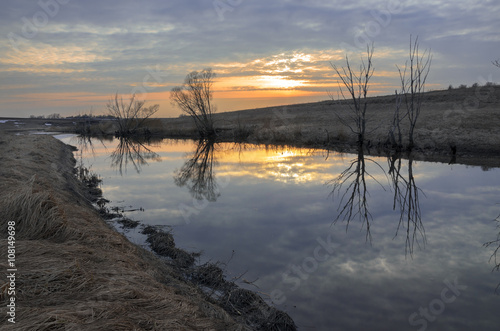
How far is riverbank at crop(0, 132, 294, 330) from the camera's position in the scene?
3.80 metres

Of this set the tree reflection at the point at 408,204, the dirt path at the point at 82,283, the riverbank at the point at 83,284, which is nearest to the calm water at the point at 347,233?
the tree reflection at the point at 408,204

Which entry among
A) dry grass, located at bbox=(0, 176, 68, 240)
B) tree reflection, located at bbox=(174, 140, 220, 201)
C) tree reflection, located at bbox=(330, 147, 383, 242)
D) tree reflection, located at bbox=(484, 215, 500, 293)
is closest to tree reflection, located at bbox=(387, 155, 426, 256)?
tree reflection, located at bbox=(330, 147, 383, 242)

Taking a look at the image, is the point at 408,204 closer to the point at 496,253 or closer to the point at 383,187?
the point at 383,187

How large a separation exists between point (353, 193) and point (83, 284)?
11935 millimetres

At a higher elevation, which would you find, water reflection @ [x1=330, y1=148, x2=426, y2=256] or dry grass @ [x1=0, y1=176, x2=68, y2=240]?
dry grass @ [x1=0, y1=176, x2=68, y2=240]

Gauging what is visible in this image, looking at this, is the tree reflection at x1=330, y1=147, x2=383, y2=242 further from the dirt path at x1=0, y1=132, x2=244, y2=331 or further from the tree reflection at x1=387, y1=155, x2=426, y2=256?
the dirt path at x1=0, y1=132, x2=244, y2=331

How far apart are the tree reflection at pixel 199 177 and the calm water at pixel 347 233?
98mm

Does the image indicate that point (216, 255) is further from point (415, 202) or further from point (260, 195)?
point (415, 202)

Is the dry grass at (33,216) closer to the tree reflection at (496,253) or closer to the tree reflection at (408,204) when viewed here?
the tree reflection at (408,204)

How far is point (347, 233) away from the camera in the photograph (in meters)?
10.1

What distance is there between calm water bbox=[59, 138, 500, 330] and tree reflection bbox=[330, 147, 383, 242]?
45 millimetres

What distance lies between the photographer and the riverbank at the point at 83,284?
380 cm

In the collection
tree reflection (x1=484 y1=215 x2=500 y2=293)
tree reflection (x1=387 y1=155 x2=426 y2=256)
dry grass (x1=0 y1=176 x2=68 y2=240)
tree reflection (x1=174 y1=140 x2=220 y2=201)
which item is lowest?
tree reflection (x1=484 y1=215 x2=500 y2=293)

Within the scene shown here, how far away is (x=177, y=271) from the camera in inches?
292
